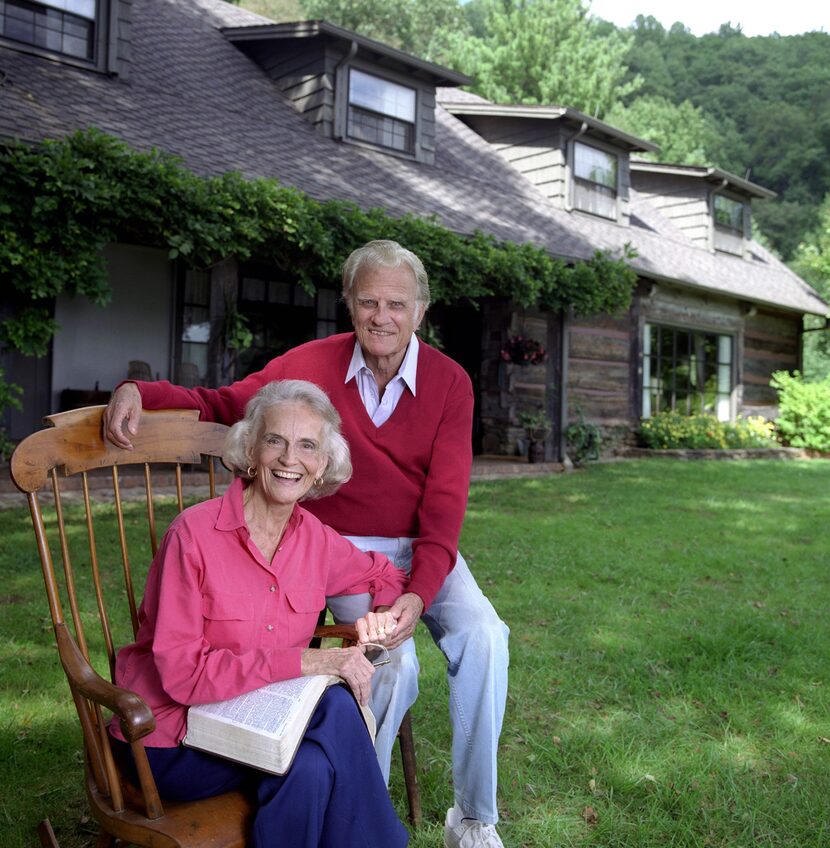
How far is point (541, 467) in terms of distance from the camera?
1031 centimetres

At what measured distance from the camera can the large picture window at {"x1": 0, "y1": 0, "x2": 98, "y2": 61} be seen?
8125mm

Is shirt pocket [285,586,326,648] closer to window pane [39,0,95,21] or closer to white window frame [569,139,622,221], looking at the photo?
window pane [39,0,95,21]

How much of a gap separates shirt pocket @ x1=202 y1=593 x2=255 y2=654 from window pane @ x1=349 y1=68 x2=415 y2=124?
31.6 ft

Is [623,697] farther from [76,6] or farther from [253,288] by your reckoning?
[76,6]

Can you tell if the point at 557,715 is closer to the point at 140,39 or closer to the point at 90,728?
the point at 90,728

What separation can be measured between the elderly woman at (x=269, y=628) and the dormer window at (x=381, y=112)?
9.17 meters

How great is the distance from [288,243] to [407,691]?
615 cm

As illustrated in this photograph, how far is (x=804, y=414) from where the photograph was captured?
48.2 feet

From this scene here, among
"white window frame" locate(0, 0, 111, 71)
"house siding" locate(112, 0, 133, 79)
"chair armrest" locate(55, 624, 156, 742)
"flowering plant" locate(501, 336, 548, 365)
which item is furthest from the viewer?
"flowering plant" locate(501, 336, 548, 365)

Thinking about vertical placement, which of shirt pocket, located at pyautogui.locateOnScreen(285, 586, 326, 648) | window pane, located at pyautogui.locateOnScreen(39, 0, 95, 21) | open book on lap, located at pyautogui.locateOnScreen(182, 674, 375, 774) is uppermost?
window pane, located at pyautogui.locateOnScreen(39, 0, 95, 21)

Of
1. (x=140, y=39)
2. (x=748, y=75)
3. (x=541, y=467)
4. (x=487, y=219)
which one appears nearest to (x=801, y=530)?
(x=541, y=467)

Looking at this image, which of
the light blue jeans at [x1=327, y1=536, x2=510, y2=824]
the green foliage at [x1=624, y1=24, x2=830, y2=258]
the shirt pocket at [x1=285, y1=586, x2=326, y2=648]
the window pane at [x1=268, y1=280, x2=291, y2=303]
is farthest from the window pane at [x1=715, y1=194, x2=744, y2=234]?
the green foliage at [x1=624, y1=24, x2=830, y2=258]

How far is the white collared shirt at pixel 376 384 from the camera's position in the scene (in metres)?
2.48

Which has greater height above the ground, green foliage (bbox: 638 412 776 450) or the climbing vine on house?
the climbing vine on house
